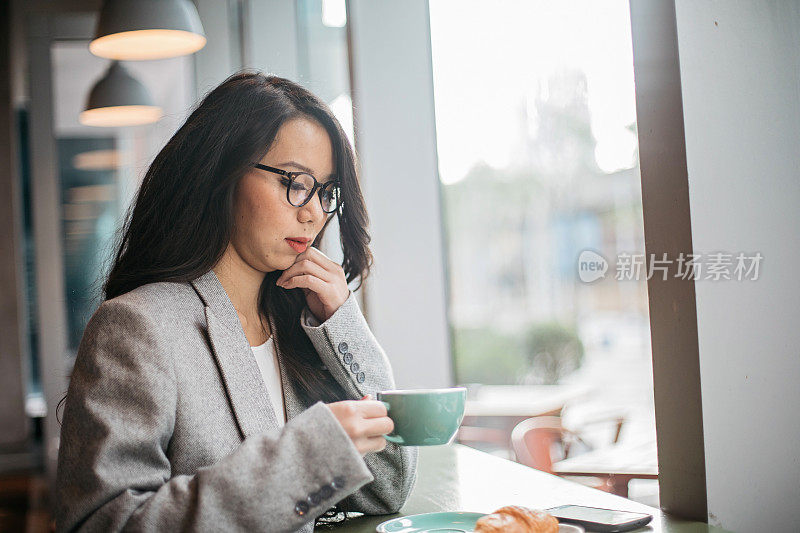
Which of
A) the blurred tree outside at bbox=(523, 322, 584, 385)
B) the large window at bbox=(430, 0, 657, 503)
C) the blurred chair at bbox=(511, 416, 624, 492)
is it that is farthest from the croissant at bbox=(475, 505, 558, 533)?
the blurred tree outside at bbox=(523, 322, 584, 385)

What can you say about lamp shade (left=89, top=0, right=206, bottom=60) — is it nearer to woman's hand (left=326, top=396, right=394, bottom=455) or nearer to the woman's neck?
the woman's neck

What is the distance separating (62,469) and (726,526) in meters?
1.05

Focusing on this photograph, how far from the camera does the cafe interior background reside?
1.31 m

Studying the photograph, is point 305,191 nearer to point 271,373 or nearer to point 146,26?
point 271,373

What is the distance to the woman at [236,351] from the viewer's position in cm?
103

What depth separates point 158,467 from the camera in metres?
1.09

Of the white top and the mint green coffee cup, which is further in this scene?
the white top

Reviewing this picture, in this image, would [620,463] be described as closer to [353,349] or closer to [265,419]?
[353,349]

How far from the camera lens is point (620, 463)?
314 cm

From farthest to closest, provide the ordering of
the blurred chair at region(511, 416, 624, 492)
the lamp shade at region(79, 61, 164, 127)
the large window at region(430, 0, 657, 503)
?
the large window at region(430, 0, 657, 503) < the lamp shade at region(79, 61, 164, 127) < the blurred chair at region(511, 416, 624, 492)

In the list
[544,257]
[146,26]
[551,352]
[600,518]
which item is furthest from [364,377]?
[544,257]

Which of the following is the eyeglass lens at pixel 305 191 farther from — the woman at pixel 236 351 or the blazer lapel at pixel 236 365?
the blazer lapel at pixel 236 365

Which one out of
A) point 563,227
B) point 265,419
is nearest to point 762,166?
point 265,419

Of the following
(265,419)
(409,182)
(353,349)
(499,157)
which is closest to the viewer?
(265,419)
